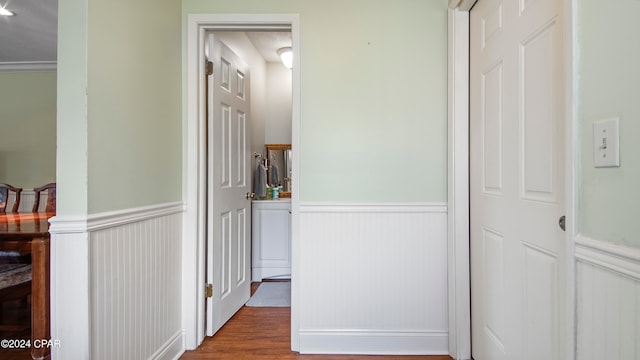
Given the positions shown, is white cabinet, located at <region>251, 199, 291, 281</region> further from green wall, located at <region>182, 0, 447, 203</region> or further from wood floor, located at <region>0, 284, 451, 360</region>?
green wall, located at <region>182, 0, 447, 203</region>

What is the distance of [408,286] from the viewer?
1827 millimetres

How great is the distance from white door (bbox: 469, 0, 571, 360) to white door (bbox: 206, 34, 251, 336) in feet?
5.33

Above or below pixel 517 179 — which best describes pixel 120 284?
below

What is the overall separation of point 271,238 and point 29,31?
291cm

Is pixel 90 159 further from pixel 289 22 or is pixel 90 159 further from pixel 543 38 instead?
pixel 543 38

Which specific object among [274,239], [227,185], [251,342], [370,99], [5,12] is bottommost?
[251,342]

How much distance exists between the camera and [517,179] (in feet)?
4.03

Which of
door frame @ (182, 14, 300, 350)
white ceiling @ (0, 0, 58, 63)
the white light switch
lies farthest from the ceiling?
the white light switch

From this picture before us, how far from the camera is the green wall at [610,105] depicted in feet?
2.09

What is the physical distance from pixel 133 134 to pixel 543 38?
1.77 m

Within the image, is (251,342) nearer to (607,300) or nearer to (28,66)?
(607,300)

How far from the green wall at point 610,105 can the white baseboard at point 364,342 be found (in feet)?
4.45

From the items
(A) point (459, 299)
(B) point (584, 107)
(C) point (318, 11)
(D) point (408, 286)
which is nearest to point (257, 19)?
(C) point (318, 11)

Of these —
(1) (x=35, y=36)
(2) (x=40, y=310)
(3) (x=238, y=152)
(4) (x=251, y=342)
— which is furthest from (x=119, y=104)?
(1) (x=35, y=36)
